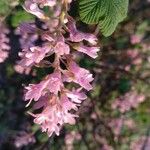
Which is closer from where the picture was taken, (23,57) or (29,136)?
(23,57)

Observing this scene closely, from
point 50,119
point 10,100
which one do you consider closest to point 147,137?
point 10,100

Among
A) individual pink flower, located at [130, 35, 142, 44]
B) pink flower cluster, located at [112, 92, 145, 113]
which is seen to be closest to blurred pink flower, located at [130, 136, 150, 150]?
pink flower cluster, located at [112, 92, 145, 113]

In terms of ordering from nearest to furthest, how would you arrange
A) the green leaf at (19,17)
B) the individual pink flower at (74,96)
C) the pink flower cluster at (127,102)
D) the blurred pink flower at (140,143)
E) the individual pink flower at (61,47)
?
the individual pink flower at (61,47)
the individual pink flower at (74,96)
the green leaf at (19,17)
the pink flower cluster at (127,102)
the blurred pink flower at (140,143)

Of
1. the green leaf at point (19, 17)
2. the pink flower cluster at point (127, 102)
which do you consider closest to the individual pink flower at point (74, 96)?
the green leaf at point (19, 17)

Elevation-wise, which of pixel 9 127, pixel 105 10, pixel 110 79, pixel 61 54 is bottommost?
pixel 9 127

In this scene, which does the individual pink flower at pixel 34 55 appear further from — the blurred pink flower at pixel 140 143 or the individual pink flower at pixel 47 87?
the blurred pink flower at pixel 140 143

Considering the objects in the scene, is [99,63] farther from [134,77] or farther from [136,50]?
[136,50]

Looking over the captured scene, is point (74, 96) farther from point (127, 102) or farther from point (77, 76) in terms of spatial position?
point (127, 102)
